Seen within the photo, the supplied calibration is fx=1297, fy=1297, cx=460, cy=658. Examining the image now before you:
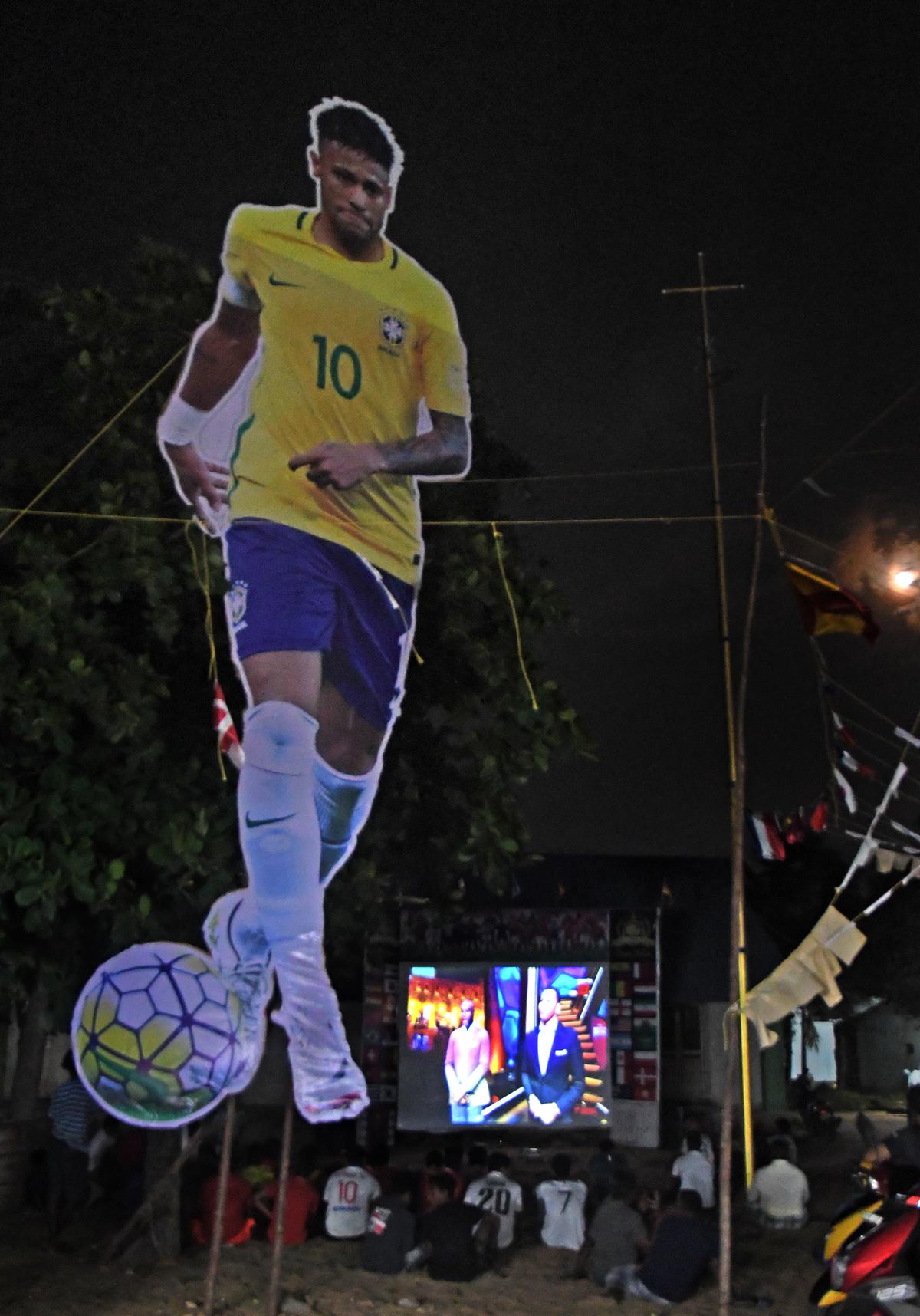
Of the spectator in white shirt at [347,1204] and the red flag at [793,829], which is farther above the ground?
the red flag at [793,829]

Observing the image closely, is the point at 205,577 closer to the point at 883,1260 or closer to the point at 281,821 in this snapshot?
the point at 281,821

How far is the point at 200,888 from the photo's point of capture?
304 inches

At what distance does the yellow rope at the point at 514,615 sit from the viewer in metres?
8.27

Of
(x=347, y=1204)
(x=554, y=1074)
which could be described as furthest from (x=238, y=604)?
(x=554, y=1074)

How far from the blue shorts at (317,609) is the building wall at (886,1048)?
29.4 meters

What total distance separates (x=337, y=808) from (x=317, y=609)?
1135 mm

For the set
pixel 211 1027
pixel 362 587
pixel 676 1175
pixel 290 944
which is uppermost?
pixel 362 587

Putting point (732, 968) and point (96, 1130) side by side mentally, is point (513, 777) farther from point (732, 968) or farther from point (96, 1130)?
point (96, 1130)

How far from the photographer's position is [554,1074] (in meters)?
13.9

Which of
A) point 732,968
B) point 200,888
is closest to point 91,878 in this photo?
point 200,888

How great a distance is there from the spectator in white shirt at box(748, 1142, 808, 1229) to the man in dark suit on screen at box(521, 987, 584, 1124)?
414 centimetres

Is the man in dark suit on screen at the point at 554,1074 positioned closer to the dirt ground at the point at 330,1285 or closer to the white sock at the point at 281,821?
the dirt ground at the point at 330,1285

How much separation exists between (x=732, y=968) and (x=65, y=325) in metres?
5.60

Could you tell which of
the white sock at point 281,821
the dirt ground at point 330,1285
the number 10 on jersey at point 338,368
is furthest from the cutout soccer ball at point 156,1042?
the number 10 on jersey at point 338,368
